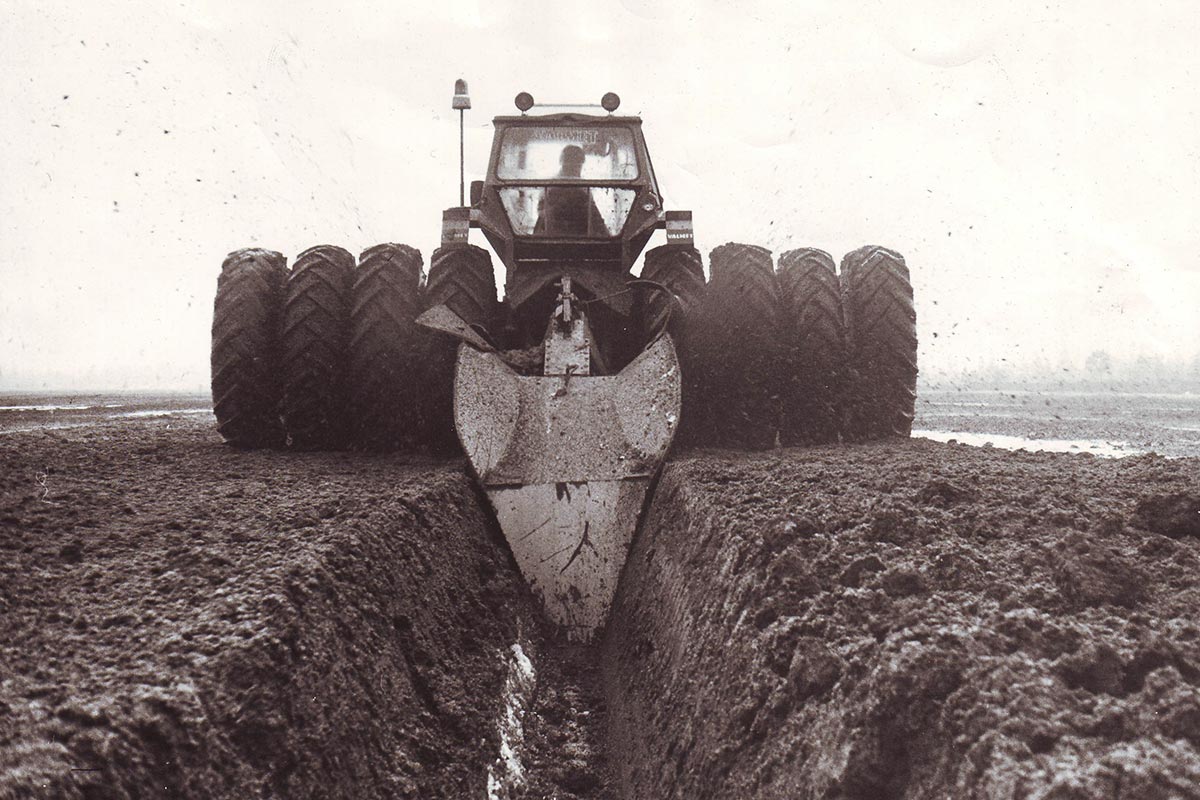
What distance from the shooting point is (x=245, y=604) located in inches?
64.1

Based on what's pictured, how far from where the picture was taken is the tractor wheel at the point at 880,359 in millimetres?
4426

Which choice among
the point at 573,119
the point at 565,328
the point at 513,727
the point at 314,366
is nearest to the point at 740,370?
the point at 565,328

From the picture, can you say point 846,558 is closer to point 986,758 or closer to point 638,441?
point 986,758

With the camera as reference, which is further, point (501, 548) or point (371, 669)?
point (501, 548)

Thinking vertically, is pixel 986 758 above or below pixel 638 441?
below

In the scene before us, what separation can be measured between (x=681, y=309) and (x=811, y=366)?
75 cm

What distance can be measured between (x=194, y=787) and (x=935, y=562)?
1382 mm

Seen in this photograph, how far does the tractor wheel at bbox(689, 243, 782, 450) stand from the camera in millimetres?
4230

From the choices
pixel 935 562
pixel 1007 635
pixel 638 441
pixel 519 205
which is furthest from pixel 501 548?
pixel 519 205

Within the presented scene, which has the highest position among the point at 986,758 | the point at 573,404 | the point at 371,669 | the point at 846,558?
the point at 573,404

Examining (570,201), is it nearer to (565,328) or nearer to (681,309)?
(681,309)

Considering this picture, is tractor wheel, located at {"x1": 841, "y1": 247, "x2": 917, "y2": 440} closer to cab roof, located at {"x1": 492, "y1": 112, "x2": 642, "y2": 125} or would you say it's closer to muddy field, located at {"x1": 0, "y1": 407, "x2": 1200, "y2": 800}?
muddy field, located at {"x1": 0, "y1": 407, "x2": 1200, "y2": 800}

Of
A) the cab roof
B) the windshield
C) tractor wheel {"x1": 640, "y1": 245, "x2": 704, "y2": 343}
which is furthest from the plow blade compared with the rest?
the cab roof

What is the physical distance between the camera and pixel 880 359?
4453mm
